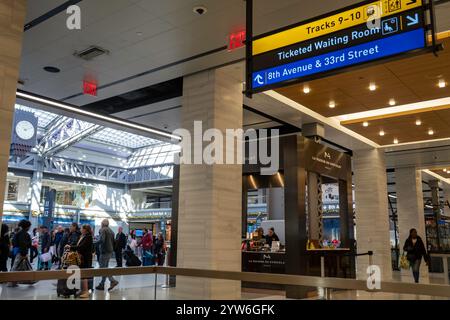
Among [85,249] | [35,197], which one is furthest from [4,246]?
[35,197]

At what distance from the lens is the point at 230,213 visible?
811 cm

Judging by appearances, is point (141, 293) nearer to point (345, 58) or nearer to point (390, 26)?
point (345, 58)

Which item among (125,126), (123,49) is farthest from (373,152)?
(123,49)

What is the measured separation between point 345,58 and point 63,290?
320 centimetres

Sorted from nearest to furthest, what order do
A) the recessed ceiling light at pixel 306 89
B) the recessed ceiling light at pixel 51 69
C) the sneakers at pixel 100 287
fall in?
1. the sneakers at pixel 100 287
2. the recessed ceiling light at pixel 51 69
3. the recessed ceiling light at pixel 306 89

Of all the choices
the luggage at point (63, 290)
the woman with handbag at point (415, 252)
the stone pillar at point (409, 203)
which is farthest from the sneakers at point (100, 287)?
the stone pillar at point (409, 203)

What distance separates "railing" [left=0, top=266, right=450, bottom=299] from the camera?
2.44 metres

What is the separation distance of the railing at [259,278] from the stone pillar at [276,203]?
1533 centimetres

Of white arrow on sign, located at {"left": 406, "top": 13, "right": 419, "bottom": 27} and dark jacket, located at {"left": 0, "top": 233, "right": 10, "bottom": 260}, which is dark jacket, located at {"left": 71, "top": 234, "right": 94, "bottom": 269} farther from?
white arrow on sign, located at {"left": 406, "top": 13, "right": 419, "bottom": 27}

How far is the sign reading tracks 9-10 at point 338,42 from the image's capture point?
152 inches

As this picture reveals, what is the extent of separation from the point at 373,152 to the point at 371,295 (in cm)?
1362

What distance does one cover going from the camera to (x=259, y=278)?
3.09 metres

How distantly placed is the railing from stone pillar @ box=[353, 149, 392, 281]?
12420 mm

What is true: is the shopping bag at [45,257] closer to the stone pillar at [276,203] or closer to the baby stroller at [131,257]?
the baby stroller at [131,257]
